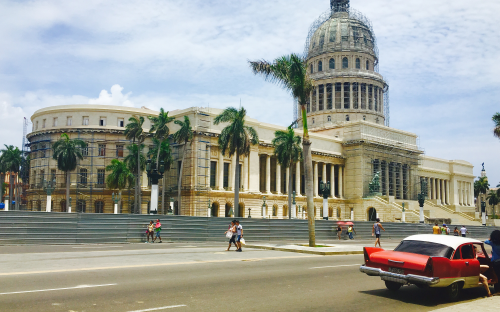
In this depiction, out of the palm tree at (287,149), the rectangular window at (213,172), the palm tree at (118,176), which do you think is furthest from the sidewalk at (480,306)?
the rectangular window at (213,172)

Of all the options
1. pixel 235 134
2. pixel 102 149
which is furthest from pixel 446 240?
pixel 102 149

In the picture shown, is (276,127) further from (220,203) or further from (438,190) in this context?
(438,190)

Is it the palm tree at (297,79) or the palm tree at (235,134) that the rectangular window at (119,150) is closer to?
the palm tree at (235,134)

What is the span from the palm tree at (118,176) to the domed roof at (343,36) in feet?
184

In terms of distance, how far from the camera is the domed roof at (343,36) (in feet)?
338

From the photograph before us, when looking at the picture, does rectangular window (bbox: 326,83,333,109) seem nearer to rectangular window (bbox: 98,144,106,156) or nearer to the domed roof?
the domed roof

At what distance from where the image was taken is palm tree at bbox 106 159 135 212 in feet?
195

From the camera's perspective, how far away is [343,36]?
103m

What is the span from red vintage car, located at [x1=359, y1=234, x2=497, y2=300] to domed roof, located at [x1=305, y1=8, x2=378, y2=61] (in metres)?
94.0

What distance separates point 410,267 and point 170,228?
22591 millimetres

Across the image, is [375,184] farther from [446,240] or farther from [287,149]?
[446,240]

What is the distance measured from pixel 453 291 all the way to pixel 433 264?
1.15 metres

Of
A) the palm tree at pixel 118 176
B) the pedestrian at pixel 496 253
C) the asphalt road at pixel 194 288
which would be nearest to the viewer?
the asphalt road at pixel 194 288

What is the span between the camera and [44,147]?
220ft
